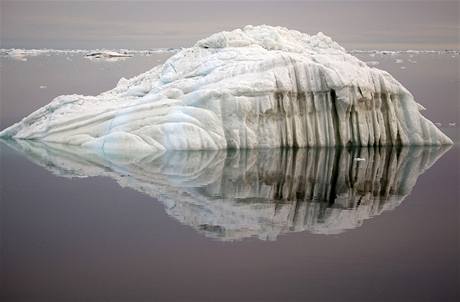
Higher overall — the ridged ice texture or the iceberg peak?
the iceberg peak

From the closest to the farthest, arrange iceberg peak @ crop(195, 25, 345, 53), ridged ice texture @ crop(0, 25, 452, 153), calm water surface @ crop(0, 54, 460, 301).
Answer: calm water surface @ crop(0, 54, 460, 301), ridged ice texture @ crop(0, 25, 452, 153), iceberg peak @ crop(195, 25, 345, 53)

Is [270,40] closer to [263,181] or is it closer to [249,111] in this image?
[249,111]

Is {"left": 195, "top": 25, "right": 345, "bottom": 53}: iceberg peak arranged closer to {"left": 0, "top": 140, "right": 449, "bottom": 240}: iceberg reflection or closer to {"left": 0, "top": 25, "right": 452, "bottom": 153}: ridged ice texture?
{"left": 0, "top": 25, "right": 452, "bottom": 153}: ridged ice texture

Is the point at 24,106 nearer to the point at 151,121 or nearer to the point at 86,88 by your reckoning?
the point at 86,88

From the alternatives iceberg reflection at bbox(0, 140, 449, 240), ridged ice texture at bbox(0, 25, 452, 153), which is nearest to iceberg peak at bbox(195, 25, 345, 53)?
ridged ice texture at bbox(0, 25, 452, 153)

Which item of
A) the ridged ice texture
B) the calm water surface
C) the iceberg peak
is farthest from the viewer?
the iceberg peak

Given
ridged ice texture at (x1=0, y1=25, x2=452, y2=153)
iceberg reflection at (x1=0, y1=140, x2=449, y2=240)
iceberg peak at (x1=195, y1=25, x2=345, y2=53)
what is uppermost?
iceberg peak at (x1=195, y1=25, x2=345, y2=53)

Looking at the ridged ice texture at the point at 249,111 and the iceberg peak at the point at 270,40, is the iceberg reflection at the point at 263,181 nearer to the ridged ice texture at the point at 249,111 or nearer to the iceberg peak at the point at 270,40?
the ridged ice texture at the point at 249,111
